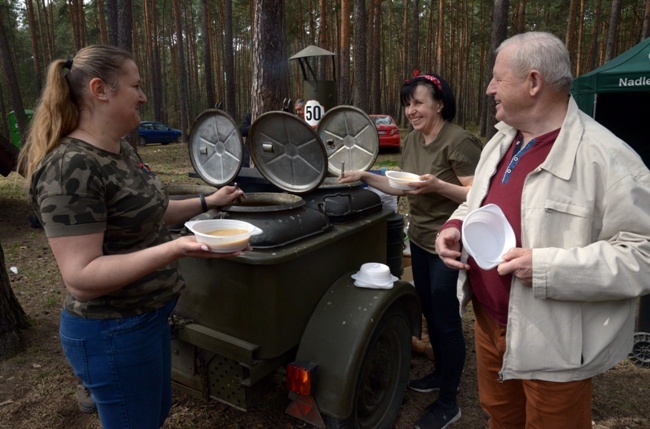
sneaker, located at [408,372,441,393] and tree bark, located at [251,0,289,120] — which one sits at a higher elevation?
tree bark, located at [251,0,289,120]

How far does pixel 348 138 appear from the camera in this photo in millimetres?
3266

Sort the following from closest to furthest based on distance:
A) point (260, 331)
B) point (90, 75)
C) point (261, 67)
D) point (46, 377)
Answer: point (90, 75) → point (260, 331) → point (46, 377) → point (261, 67)

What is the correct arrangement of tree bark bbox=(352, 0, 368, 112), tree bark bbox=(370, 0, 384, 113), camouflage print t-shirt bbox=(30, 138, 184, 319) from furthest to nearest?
1. tree bark bbox=(370, 0, 384, 113)
2. tree bark bbox=(352, 0, 368, 112)
3. camouflage print t-shirt bbox=(30, 138, 184, 319)

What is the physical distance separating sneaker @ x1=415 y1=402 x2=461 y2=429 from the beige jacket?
1289 millimetres

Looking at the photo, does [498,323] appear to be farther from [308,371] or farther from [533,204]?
[308,371]

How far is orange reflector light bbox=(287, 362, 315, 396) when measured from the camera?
7.45 feet

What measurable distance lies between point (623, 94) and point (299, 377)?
8.21 m

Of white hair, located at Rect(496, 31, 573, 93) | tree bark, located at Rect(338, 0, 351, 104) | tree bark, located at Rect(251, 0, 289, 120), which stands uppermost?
tree bark, located at Rect(338, 0, 351, 104)

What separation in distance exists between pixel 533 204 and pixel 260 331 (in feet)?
4.37

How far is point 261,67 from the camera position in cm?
646

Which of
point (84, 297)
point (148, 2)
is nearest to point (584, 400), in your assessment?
point (84, 297)

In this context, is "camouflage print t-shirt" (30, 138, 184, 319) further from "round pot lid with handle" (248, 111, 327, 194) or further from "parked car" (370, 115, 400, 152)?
"parked car" (370, 115, 400, 152)

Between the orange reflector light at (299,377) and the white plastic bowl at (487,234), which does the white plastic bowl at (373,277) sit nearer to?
the orange reflector light at (299,377)

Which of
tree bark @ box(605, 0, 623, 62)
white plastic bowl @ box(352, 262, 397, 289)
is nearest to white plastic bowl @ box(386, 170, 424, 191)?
white plastic bowl @ box(352, 262, 397, 289)
